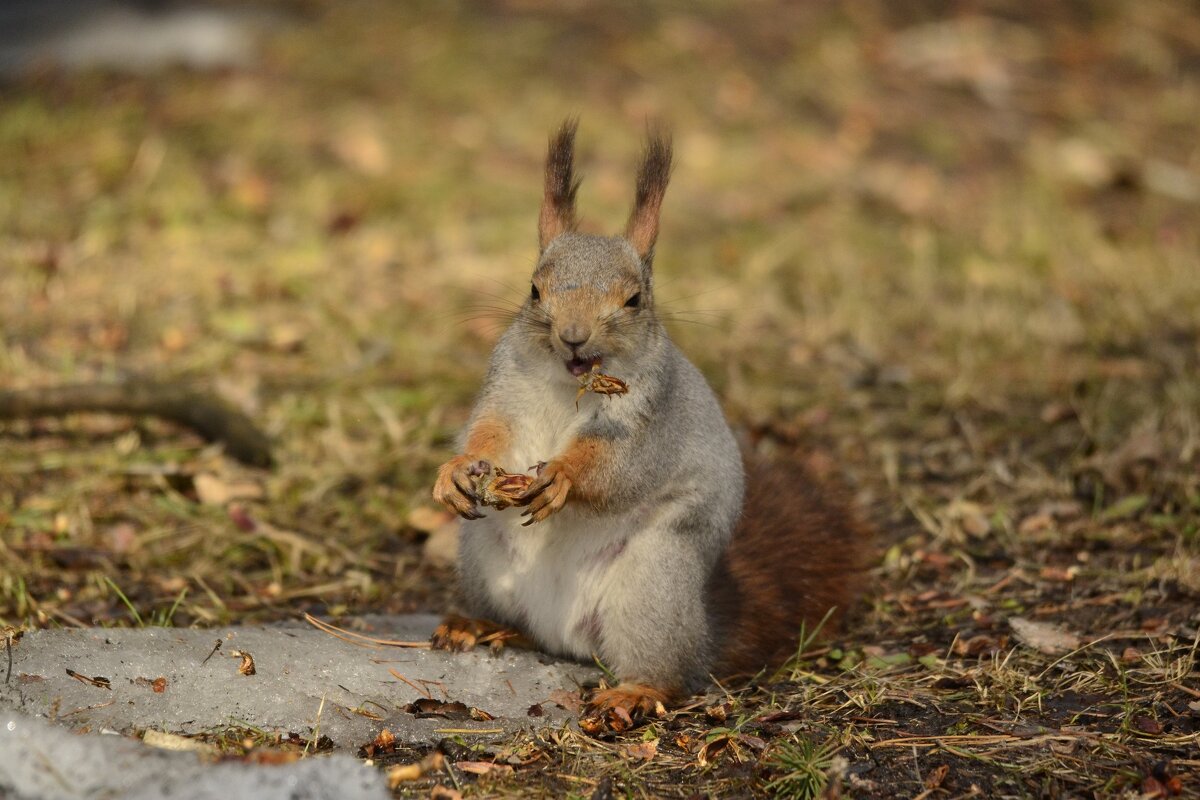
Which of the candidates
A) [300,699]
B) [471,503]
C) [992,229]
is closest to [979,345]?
[992,229]

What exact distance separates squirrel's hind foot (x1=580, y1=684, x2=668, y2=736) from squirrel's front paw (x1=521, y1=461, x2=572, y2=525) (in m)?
0.35

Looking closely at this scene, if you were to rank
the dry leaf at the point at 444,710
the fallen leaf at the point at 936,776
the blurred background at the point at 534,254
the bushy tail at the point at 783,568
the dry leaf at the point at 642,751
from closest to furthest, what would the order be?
the fallen leaf at the point at 936,776, the dry leaf at the point at 642,751, the dry leaf at the point at 444,710, the bushy tail at the point at 783,568, the blurred background at the point at 534,254

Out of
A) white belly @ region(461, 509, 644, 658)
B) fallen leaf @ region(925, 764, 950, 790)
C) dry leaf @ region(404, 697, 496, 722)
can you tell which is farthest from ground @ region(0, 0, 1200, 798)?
white belly @ region(461, 509, 644, 658)

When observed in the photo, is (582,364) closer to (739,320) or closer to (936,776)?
(936,776)

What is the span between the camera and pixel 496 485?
7.52 ft

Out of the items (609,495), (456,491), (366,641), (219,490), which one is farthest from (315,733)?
(219,490)

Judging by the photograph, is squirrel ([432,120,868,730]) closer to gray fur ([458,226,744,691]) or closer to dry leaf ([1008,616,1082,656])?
gray fur ([458,226,744,691])

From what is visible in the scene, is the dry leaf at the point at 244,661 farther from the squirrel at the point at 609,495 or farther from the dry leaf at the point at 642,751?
the dry leaf at the point at 642,751

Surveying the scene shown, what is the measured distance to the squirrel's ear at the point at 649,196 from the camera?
2.46 meters

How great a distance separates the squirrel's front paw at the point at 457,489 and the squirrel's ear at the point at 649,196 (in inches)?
22.0

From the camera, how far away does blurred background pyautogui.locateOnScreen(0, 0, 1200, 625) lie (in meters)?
3.18

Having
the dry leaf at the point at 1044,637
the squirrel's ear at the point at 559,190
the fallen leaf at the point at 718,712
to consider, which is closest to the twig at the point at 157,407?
the squirrel's ear at the point at 559,190

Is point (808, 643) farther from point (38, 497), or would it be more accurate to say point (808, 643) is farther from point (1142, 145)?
point (1142, 145)

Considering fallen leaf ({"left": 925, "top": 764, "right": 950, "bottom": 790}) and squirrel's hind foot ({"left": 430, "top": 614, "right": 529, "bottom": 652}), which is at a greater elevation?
fallen leaf ({"left": 925, "top": 764, "right": 950, "bottom": 790})
